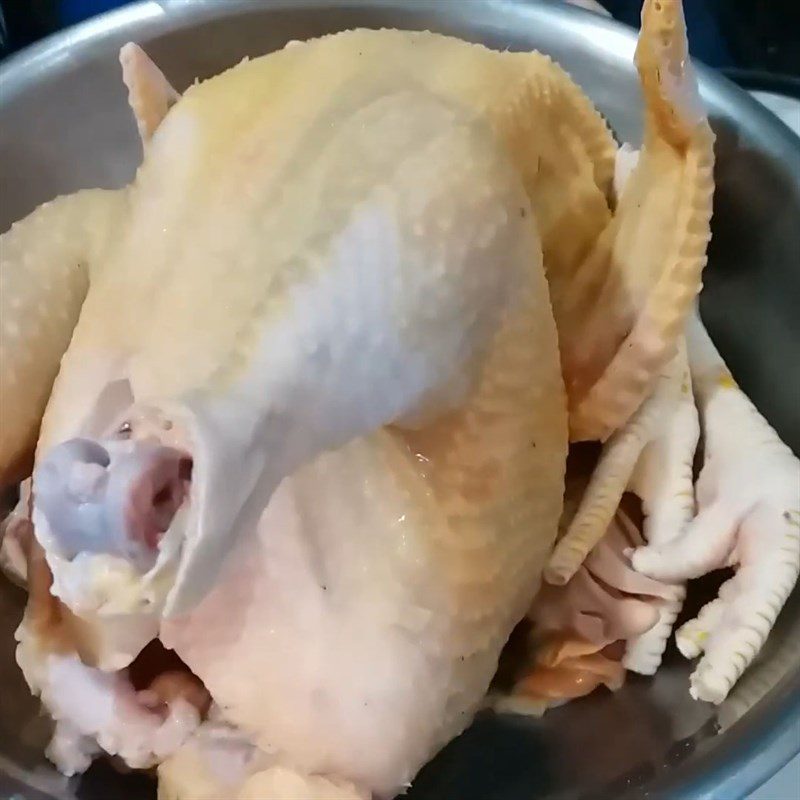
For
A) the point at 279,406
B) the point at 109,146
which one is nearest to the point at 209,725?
the point at 279,406

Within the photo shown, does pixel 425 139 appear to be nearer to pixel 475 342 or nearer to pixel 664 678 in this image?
pixel 475 342

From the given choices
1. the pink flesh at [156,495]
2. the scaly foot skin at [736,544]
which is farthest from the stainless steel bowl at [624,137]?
the pink flesh at [156,495]

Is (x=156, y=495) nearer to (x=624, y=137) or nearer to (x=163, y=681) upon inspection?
(x=163, y=681)

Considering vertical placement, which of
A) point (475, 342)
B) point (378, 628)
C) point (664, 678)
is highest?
point (475, 342)

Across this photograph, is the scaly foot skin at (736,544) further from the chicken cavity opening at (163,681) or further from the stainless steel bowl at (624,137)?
the chicken cavity opening at (163,681)

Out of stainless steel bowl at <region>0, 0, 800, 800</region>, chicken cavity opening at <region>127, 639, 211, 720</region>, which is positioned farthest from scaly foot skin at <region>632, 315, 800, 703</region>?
chicken cavity opening at <region>127, 639, 211, 720</region>

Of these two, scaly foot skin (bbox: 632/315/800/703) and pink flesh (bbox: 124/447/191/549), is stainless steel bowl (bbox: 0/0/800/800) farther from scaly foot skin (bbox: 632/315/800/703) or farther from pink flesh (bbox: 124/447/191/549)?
pink flesh (bbox: 124/447/191/549)

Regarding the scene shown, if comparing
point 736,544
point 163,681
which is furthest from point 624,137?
point 163,681
